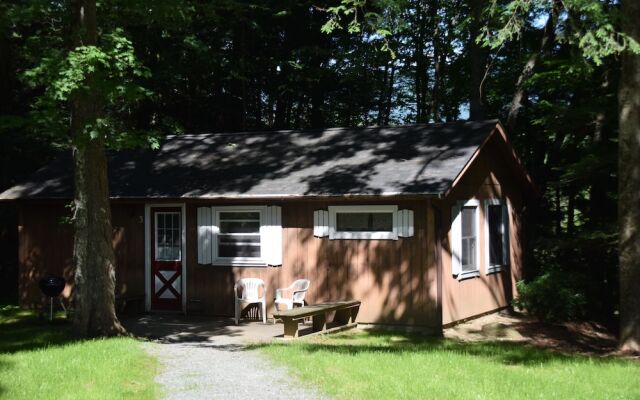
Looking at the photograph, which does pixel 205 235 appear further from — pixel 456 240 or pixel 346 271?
pixel 456 240

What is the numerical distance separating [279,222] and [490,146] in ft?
17.3

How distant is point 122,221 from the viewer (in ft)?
56.1

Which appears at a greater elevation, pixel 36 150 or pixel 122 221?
pixel 36 150

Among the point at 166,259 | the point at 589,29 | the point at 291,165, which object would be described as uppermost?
the point at 589,29

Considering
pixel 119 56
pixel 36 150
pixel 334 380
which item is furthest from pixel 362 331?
pixel 36 150

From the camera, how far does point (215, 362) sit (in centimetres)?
1006

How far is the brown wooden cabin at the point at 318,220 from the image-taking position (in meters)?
14.1

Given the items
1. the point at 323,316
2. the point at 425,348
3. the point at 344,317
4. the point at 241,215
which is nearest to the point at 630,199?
the point at 425,348

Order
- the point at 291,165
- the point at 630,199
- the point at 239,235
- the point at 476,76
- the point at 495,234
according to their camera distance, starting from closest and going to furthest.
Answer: the point at 630,199 → the point at 239,235 → the point at 291,165 → the point at 495,234 → the point at 476,76

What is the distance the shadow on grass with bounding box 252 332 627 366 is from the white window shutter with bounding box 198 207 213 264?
3.90m

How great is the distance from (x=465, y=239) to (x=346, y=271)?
2.73 metres

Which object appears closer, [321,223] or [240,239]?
[321,223]

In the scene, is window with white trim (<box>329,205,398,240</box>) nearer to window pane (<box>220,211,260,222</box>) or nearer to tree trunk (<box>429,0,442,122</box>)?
window pane (<box>220,211,260,222</box>)

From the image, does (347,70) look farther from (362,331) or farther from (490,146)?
(362,331)
